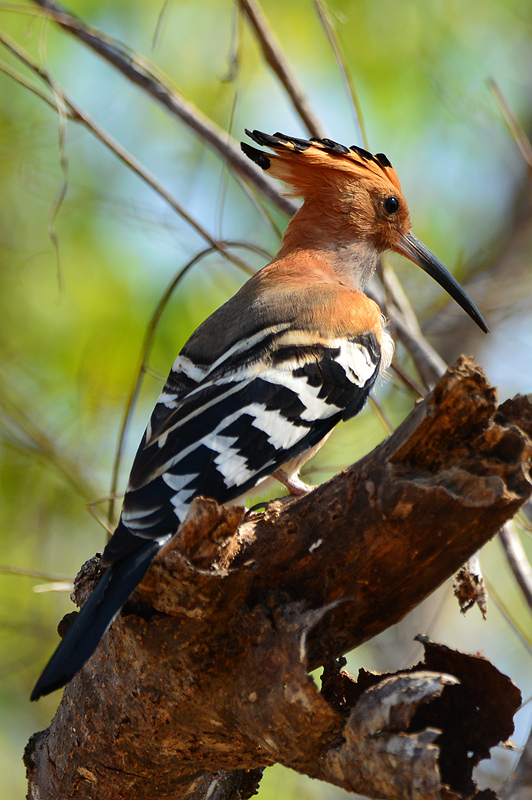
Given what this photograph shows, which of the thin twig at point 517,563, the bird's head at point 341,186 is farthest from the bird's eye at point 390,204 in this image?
the thin twig at point 517,563

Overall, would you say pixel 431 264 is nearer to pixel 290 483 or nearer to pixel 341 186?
pixel 341 186

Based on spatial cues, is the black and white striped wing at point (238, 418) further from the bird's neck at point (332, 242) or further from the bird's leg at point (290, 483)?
the bird's neck at point (332, 242)

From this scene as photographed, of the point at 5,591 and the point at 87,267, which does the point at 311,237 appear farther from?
the point at 5,591

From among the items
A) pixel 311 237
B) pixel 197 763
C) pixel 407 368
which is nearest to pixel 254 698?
pixel 197 763

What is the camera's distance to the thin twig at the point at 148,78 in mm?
2895

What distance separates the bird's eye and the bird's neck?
14 centimetres

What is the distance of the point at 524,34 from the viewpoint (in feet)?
15.6

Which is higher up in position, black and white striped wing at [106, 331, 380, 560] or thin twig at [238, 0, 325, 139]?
thin twig at [238, 0, 325, 139]

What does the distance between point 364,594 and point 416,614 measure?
2.79 meters

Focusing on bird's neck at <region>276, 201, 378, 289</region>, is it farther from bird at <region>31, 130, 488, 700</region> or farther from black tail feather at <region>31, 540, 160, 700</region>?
black tail feather at <region>31, 540, 160, 700</region>

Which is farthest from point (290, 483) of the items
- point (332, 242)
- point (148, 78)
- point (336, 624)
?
point (148, 78)

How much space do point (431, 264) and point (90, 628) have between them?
86.6 inches

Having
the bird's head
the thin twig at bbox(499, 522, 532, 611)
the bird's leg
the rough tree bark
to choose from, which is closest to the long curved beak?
the bird's head

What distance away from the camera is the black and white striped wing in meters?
1.93
